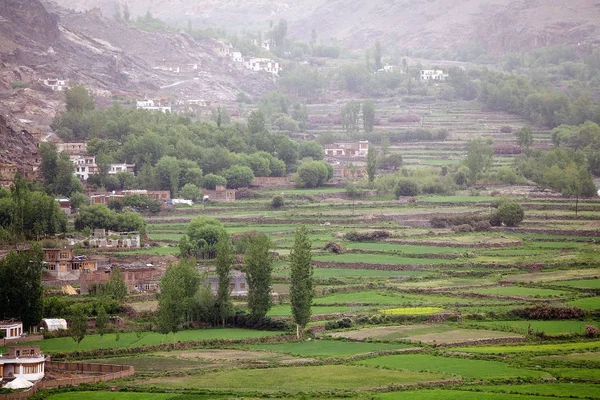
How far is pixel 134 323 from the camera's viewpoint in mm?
62219

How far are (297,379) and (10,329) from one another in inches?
555

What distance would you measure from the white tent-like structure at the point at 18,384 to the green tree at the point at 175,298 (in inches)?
389

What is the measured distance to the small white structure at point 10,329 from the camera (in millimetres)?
58031

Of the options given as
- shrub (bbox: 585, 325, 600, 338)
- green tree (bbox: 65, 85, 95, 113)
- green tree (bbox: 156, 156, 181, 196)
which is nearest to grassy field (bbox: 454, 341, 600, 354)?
shrub (bbox: 585, 325, 600, 338)

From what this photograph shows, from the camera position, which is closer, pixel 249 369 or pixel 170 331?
pixel 249 369

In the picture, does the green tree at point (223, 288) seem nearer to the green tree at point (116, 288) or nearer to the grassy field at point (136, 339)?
the grassy field at point (136, 339)

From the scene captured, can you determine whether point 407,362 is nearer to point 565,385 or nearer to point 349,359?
point 349,359

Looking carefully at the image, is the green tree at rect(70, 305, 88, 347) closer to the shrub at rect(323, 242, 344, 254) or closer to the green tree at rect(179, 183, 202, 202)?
the shrub at rect(323, 242, 344, 254)

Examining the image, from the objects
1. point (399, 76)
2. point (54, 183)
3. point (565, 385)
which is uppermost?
point (399, 76)

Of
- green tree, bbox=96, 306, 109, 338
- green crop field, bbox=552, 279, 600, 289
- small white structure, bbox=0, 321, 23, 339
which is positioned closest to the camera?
small white structure, bbox=0, 321, 23, 339

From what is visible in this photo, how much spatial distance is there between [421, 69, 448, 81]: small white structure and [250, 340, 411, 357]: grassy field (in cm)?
11933

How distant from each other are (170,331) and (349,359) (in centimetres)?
916

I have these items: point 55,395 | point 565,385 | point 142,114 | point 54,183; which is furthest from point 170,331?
point 142,114

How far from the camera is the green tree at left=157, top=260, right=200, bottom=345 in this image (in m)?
58.3
